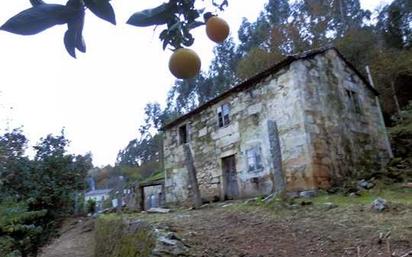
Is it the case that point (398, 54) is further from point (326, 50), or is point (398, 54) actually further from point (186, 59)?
point (186, 59)

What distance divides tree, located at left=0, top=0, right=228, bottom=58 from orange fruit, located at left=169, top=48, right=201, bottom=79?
0.10m

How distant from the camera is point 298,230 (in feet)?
16.5

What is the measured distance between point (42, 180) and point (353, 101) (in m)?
9.15

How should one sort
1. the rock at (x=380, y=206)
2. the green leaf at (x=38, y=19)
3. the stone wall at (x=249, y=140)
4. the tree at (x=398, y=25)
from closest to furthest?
the green leaf at (x=38, y=19) → the rock at (x=380, y=206) → the stone wall at (x=249, y=140) → the tree at (x=398, y=25)

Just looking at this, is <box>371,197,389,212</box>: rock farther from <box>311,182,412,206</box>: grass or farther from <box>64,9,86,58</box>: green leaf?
<box>64,9,86,58</box>: green leaf

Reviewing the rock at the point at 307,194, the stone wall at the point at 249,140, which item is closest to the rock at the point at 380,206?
the rock at the point at 307,194

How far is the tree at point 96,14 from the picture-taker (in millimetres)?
1021

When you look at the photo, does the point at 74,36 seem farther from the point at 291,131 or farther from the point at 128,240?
the point at 291,131

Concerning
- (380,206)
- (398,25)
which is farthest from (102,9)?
(398,25)

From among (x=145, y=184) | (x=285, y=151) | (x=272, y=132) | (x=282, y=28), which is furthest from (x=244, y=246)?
(x=282, y=28)

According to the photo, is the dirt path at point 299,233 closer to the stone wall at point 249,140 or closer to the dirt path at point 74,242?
the stone wall at point 249,140

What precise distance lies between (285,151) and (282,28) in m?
14.1

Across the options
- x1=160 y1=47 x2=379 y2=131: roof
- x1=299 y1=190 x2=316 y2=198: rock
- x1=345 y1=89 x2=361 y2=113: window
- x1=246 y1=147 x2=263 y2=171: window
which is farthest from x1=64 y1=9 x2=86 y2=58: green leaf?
x1=345 y1=89 x2=361 y2=113: window

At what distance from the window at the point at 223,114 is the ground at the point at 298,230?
18.9 feet
